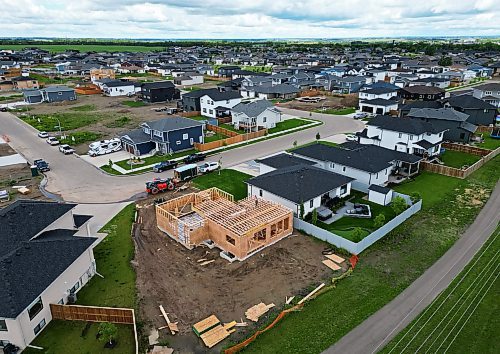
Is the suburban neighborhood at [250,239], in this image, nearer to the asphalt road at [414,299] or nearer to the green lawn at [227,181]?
the asphalt road at [414,299]

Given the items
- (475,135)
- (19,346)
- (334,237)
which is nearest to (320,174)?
(334,237)

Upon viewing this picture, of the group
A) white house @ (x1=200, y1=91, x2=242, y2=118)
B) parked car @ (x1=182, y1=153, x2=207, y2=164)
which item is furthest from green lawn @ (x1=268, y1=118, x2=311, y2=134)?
parked car @ (x1=182, y1=153, x2=207, y2=164)

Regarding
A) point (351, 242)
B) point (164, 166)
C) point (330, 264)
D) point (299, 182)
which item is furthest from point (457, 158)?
point (164, 166)

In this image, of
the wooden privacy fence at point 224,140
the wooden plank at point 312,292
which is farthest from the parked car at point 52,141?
the wooden plank at point 312,292

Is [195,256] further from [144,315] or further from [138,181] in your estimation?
[138,181]

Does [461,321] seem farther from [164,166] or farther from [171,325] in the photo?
[164,166]

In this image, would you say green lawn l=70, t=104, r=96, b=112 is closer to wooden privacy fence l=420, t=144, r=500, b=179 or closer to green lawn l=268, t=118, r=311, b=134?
green lawn l=268, t=118, r=311, b=134
